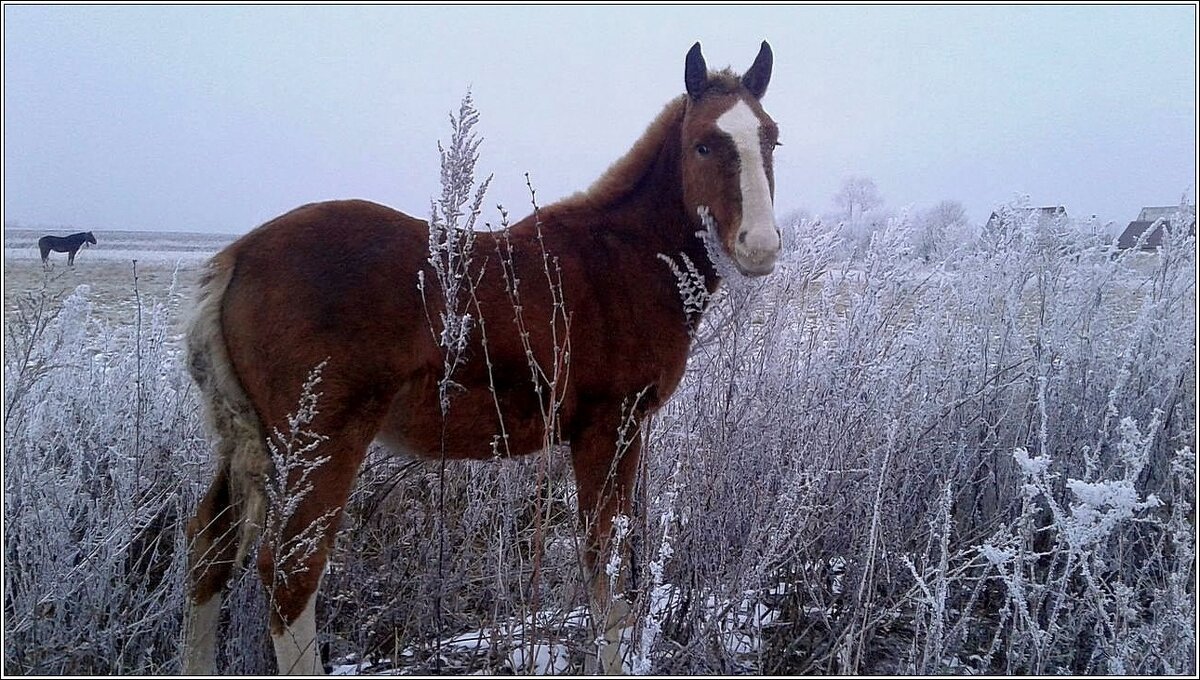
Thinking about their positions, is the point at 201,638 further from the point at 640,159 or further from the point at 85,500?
the point at 640,159

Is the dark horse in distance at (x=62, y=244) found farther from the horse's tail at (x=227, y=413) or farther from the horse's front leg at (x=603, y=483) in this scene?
the horse's front leg at (x=603, y=483)

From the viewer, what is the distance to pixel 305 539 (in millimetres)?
1901

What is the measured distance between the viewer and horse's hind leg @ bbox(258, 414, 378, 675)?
1945 mm

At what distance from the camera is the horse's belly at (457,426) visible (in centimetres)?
209

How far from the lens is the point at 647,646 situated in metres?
2.06

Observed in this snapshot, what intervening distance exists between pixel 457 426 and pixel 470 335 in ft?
1.02

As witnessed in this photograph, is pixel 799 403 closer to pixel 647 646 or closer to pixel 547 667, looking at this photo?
pixel 647 646

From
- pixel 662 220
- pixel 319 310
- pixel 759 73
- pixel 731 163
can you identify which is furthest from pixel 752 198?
pixel 319 310

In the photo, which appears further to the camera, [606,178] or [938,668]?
[606,178]

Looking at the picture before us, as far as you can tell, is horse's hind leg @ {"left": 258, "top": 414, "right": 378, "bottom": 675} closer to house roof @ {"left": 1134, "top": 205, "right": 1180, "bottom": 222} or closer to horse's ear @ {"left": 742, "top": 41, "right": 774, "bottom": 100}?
horse's ear @ {"left": 742, "top": 41, "right": 774, "bottom": 100}

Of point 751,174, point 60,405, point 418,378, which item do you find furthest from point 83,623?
point 751,174

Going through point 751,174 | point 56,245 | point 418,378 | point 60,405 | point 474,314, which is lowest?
point 60,405

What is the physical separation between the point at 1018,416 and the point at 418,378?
2.83m

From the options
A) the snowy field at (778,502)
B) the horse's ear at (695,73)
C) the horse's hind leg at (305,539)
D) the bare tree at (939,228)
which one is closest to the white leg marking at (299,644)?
the horse's hind leg at (305,539)
